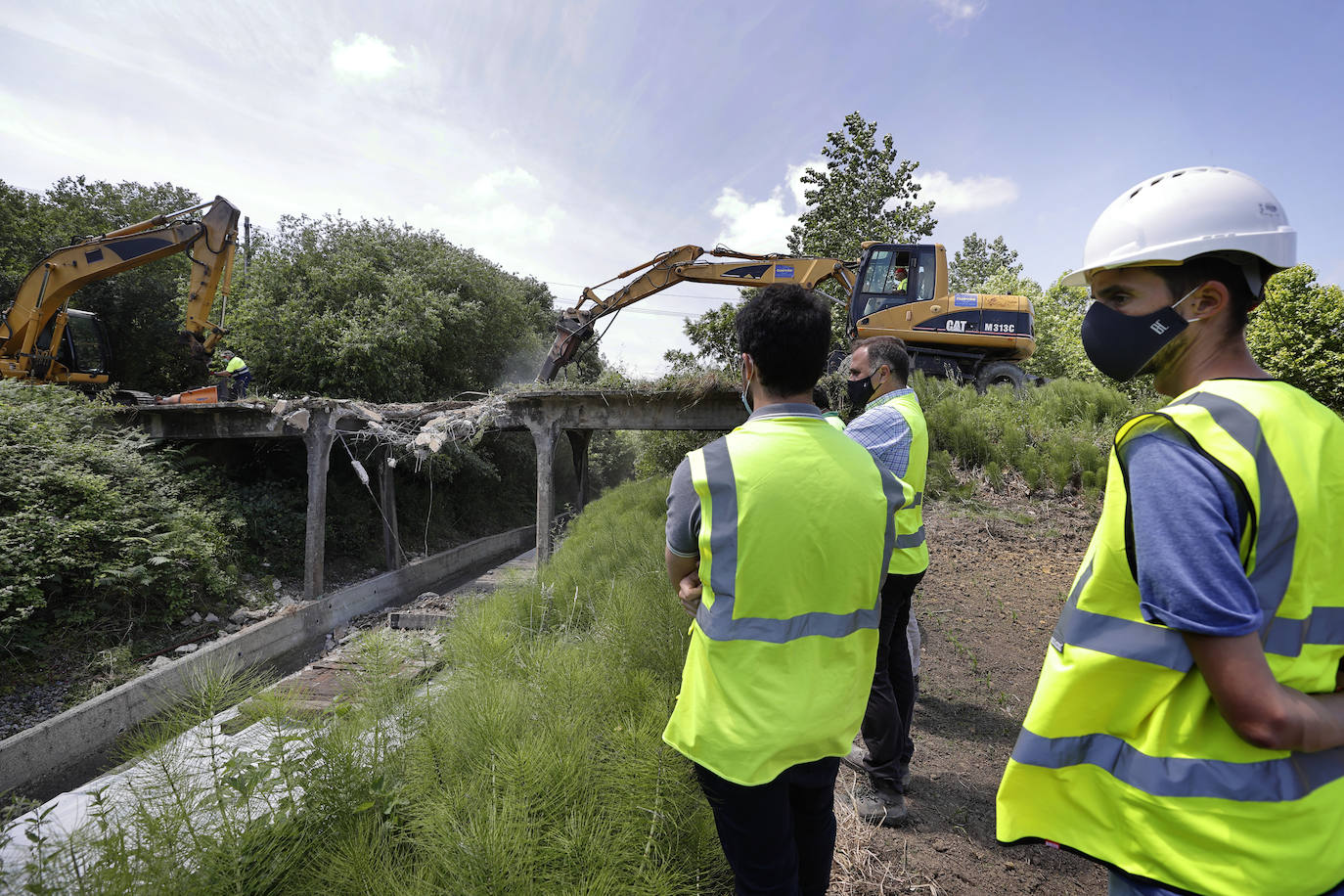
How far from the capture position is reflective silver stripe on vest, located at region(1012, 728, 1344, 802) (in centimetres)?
86

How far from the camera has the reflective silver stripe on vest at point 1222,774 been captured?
2.82 feet

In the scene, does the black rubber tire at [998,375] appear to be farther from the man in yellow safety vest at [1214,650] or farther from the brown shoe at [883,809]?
the man in yellow safety vest at [1214,650]

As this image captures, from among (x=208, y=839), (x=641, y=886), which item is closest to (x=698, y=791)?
(x=641, y=886)

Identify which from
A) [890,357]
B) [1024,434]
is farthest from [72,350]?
[1024,434]

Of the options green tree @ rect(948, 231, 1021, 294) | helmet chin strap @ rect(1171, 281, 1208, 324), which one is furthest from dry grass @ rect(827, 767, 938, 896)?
green tree @ rect(948, 231, 1021, 294)

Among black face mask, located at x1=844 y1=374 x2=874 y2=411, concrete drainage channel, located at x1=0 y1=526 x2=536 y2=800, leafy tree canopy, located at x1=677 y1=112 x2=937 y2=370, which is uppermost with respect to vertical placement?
leafy tree canopy, located at x1=677 y1=112 x2=937 y2=370

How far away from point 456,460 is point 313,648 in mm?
7368

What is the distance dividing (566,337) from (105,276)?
7.82 m

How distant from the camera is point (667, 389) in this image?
31.7ft

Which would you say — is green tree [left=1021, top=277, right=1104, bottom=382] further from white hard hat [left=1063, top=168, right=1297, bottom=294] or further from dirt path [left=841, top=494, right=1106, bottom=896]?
white hard hat [left=1063, top=168, right=1297, bottom=294]

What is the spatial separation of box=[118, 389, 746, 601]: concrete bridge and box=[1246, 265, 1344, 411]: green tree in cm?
1273

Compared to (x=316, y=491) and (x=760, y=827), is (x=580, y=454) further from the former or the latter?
(x=760, y=827)

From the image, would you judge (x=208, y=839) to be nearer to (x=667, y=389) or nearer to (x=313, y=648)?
(x=667, y=389)

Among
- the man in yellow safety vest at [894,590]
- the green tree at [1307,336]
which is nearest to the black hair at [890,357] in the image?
the man in yellow safety vest at [894,590]
